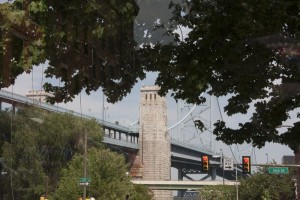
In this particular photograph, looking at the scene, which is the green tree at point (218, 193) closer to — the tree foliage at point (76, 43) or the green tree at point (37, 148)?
the green tree at point (37, 148)

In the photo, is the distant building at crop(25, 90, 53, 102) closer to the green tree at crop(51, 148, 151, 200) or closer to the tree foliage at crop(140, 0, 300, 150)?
the tree foliage at crop(140, 0, 300, 150)

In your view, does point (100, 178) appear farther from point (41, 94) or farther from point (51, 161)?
point (41, 94)

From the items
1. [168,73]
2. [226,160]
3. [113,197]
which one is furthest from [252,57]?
[113,197]

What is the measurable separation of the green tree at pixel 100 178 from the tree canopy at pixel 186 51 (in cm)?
4465

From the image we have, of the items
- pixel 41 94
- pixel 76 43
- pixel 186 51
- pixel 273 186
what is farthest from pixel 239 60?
pixel 273 186

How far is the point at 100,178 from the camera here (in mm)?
58906

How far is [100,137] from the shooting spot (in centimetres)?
7525

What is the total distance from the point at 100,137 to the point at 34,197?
14152 mm

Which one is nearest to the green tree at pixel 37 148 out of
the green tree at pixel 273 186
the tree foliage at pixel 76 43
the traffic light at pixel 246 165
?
the green tree at pixel 273 186

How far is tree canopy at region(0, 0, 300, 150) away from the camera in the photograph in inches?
405

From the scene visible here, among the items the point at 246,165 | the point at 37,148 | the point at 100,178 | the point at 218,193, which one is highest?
the point at 37,148

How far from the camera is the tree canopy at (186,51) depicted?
1028cm

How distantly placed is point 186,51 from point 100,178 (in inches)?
1890

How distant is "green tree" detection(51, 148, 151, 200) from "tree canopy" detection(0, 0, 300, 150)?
44652 mm
